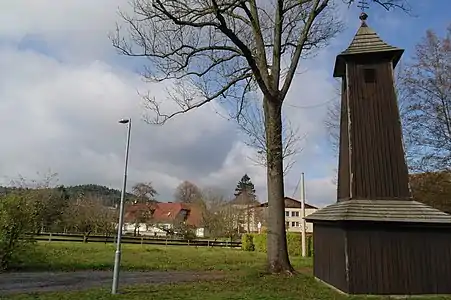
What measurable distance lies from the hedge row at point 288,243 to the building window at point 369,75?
66.4 feet

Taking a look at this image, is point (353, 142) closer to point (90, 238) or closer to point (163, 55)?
point (163, 55)

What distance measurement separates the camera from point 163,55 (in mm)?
16328

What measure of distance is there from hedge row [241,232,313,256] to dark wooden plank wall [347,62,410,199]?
1992 cm

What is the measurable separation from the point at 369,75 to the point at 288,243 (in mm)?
21952

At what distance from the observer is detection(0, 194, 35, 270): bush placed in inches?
731

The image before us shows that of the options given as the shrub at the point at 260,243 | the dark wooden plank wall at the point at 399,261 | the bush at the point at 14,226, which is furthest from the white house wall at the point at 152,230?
the dark wooden plank wall at the point at 399,261

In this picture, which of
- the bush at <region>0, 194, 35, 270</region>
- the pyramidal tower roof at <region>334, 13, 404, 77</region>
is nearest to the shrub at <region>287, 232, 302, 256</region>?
the pyramidal tower roof at <region>334, 13, 404, 77</region>

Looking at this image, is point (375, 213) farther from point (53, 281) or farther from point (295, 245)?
point (295, 245)

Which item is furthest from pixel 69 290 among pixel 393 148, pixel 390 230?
pixel 393 148

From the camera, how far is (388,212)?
43.3 ft

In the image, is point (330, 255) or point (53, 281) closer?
point (330, 255)

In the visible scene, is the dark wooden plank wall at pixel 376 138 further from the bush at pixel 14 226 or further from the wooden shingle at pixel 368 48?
the bush at pixel 14 226

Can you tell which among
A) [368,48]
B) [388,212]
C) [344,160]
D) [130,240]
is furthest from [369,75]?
[130,240]

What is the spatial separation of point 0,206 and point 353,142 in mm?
14627
